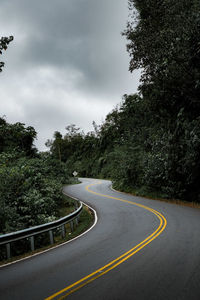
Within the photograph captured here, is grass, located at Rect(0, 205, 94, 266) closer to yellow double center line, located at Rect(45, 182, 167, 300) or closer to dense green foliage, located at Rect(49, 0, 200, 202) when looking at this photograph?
yellow double center line, located at Rect(45, 182, 167, 300)

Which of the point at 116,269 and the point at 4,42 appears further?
the point at 4,42

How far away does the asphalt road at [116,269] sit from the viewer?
450 cm

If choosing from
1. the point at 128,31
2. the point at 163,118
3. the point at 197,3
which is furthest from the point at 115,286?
the point at 128,31

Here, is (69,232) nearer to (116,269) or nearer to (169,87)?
(116,269)

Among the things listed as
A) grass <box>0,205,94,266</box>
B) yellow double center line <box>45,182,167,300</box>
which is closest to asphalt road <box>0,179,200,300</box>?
yellow double center line <box>45,182,167,300</box>

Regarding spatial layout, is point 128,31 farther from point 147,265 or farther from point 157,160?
point 147,265

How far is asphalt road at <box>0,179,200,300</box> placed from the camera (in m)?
4.50

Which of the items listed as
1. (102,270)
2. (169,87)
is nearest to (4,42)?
(102,270)

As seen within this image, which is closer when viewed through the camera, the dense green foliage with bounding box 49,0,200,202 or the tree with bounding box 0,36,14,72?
the tree with bounding box 0,36,14,72

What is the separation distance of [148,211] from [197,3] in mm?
12839

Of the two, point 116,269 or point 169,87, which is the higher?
point 169,87

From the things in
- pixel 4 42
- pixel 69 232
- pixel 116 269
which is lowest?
pixel 69 232

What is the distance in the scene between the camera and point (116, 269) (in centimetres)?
573

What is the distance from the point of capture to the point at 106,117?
6278cm
